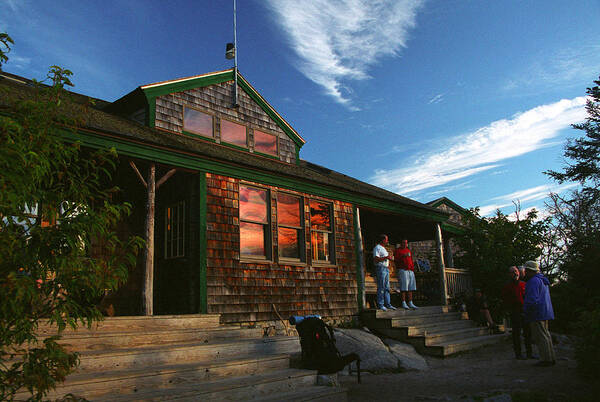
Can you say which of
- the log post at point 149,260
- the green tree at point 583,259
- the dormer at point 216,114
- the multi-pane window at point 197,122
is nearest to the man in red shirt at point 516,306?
the green tree at point 583,259

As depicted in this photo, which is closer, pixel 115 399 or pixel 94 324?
pixel 115 399

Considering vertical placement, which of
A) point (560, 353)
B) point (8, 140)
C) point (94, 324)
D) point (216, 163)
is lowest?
point (560, 353)

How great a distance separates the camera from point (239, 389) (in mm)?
5727

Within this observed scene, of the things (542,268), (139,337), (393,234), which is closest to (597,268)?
(542,268)

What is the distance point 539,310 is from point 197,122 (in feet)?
27.9

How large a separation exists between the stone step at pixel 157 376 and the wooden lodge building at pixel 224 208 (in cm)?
238

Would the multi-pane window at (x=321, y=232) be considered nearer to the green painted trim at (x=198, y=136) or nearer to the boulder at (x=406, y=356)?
the boulder at (x=406, y=356)

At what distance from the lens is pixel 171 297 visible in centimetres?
985

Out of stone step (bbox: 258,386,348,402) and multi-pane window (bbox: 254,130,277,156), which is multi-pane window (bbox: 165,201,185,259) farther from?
stone step (bbox: 258,386,348,402)

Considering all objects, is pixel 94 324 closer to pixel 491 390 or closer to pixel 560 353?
pixel 491 390

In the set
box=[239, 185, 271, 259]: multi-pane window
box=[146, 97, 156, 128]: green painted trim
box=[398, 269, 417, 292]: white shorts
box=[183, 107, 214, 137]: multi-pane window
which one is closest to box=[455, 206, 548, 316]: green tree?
box=[398, 269, 417, 292]: white shorts

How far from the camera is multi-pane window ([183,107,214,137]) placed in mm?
11586

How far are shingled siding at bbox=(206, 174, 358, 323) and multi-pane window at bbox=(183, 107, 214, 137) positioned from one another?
2.29m

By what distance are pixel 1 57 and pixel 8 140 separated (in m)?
0.84
